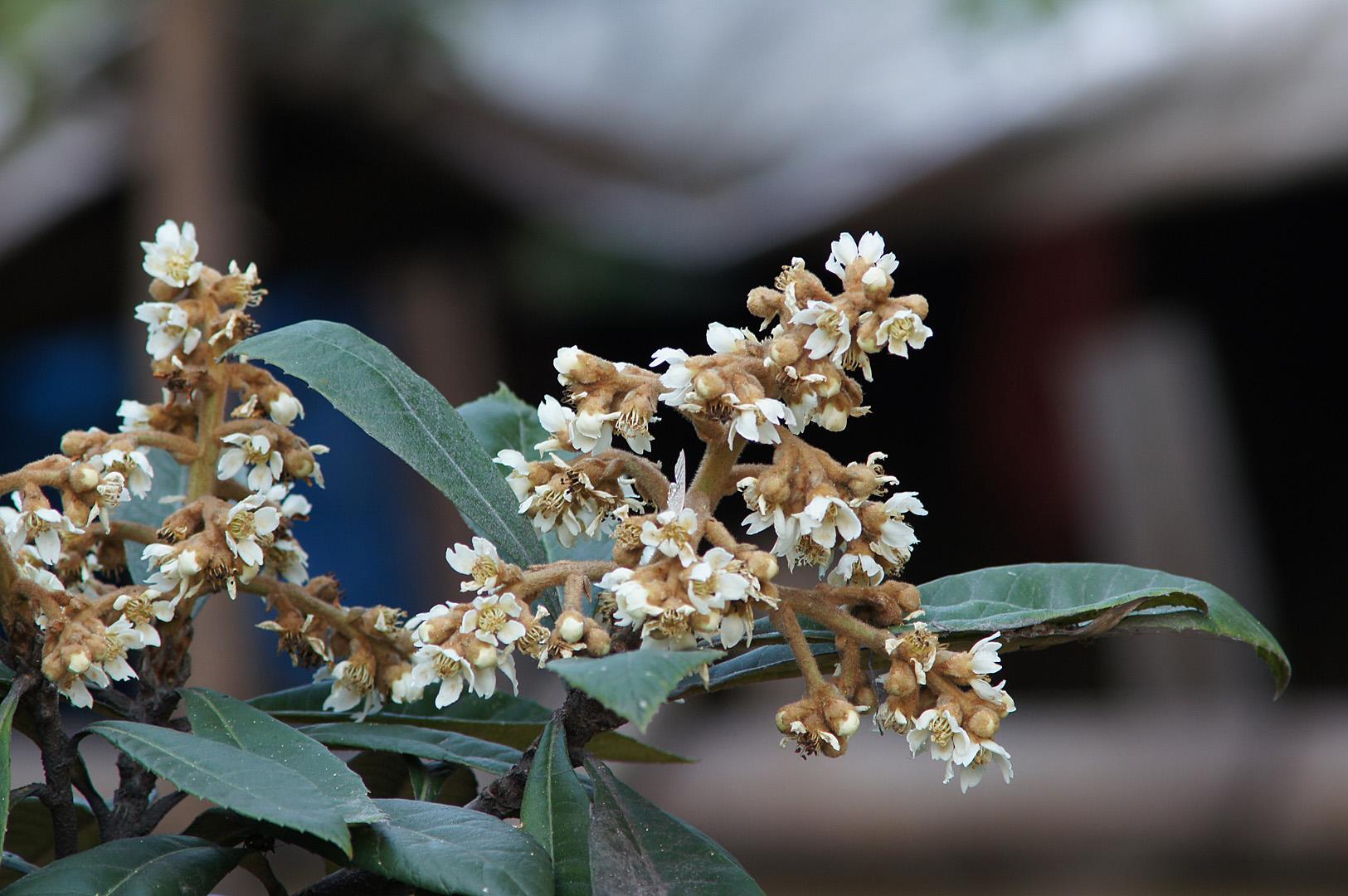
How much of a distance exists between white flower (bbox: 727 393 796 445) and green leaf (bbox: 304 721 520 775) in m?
0.29

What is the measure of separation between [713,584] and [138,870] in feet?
1.09

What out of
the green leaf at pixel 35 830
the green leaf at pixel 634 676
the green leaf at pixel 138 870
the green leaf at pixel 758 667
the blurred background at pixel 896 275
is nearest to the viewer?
the green leaf at pixel 634 676

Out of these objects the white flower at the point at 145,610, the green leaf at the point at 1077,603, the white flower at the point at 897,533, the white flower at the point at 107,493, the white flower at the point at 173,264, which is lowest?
the white flower at the point at 145,610

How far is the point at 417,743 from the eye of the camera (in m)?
0.85

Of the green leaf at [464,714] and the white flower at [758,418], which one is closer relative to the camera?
the white flower at [758,418]

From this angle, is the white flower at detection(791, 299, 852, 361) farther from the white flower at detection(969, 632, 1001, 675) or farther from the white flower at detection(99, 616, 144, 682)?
the white flower at detection(99, 616, 144, 682)

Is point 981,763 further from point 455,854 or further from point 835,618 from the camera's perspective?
point 455,854

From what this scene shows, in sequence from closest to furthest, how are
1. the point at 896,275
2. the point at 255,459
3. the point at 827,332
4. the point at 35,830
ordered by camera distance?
1. the point at 827,332
2. the point at 255,459
3. the point at 35,830
4. the point at 896,275

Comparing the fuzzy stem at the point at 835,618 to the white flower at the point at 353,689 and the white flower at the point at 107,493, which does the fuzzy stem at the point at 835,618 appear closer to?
the white flower at the point at 353,689

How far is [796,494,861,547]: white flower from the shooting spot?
28.0 inches

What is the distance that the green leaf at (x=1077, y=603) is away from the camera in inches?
29.7

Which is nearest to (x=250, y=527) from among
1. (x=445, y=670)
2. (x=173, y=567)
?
(x=173, y=567)

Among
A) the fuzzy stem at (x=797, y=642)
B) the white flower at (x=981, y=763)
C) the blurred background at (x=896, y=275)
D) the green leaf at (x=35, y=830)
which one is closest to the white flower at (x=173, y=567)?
the green leaf at (x=35, y=830)

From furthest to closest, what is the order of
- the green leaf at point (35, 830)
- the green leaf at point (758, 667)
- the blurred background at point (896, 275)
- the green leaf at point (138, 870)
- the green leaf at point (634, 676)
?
the blurred background at point (896, 275) < the green leaf at point (35, 830) < the green leaf at point (758, 667) < the green leaf at point (138, 870) < the green leaf at point (634, 676)
